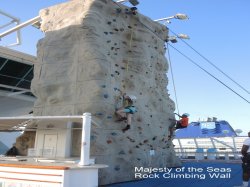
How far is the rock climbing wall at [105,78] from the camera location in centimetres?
904

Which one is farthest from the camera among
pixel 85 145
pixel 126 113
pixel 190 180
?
pixel 126 113

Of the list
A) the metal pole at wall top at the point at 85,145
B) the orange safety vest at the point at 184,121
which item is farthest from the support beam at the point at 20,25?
the metal pole at wall top at the point at 85,145

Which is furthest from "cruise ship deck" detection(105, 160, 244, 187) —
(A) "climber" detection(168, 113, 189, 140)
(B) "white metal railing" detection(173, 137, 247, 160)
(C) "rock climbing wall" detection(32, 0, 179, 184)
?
(B) "white metal railing" detection(173, 137, 247, 160)

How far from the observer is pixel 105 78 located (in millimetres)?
9352

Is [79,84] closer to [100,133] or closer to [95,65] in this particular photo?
[95,65]

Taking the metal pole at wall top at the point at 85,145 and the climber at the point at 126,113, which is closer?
the metal pole at wall top at the point at 85,145

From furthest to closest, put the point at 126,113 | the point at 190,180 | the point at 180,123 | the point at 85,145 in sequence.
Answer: the point at 180,123 → the point at 126,113 → the point at 190,180 → the point at 85,145

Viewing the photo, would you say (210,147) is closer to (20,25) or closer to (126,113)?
(126,113)

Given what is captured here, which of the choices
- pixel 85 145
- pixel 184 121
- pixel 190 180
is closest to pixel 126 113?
pixel 190 180

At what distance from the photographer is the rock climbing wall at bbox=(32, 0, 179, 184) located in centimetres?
904

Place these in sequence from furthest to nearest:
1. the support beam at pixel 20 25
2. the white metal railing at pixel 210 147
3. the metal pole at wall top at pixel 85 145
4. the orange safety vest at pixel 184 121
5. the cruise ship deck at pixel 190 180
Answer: the white metal railing at pixel 210 147
the support beam at pixel 20 25
the orange safety vest at pixel 184 121
the cruise ship deck at pixel 190 180
the metal pole at wall top at pixel 85 145

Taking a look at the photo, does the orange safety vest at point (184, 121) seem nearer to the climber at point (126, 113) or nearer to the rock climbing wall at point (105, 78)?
the rock climbing wall at point (105, 78)

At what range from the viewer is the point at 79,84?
30.9 feet

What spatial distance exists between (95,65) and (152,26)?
441 cm
